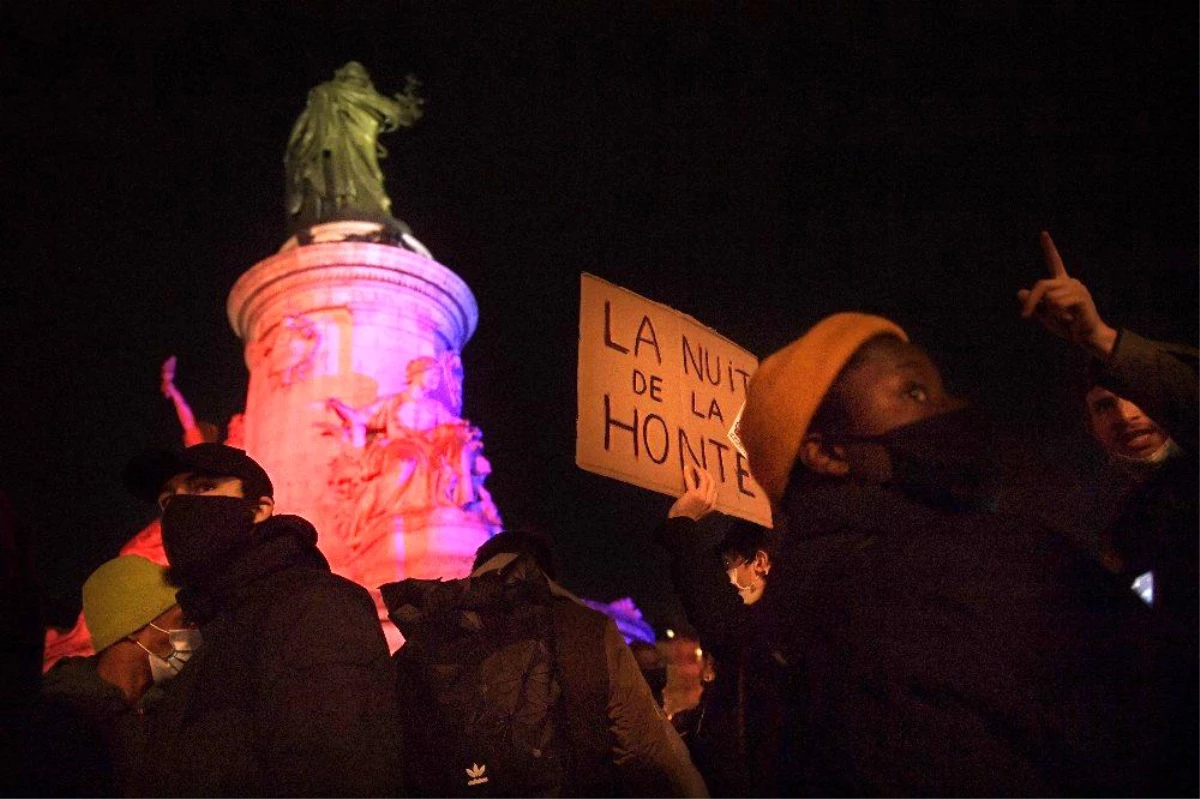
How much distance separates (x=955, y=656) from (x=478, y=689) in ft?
5.58

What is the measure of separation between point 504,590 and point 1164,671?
7.23 feet

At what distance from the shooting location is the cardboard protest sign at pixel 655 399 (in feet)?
13.6

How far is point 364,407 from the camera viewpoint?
13742 millimetres

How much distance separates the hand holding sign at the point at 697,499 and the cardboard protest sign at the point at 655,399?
11 cm

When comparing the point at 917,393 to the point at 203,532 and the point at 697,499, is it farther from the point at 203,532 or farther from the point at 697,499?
the point at 203,532

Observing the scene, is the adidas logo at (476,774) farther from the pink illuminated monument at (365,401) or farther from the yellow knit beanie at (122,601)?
the pink illuminated monument at (365,401)

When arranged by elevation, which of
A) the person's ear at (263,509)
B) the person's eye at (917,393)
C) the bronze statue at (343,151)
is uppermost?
the bronze statue at (343,151)

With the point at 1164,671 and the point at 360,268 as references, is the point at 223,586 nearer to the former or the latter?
the point at 1164,671

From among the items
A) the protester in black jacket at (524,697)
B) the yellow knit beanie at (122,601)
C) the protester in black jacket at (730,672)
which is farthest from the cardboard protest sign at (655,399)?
the yellow knit beanie at (122,601)

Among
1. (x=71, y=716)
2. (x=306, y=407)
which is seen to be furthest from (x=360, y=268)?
(x=71, y=716)

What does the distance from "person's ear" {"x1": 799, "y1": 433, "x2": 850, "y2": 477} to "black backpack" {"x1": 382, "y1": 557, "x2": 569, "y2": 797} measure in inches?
48.8

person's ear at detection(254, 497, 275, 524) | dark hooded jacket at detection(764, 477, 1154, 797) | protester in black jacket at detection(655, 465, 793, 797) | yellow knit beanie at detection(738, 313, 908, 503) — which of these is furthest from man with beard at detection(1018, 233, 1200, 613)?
person's ear at detection(254, 497, 275, 524)

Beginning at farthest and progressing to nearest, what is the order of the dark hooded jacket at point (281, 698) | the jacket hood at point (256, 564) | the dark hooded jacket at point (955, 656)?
the jacket hood at point (256, 564) < the dark hooded jacket at point (281, 698) < the dark hooded jacket at point (955, 656)

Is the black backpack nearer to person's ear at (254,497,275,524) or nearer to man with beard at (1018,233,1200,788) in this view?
person's ear at (254,497,275,524)
